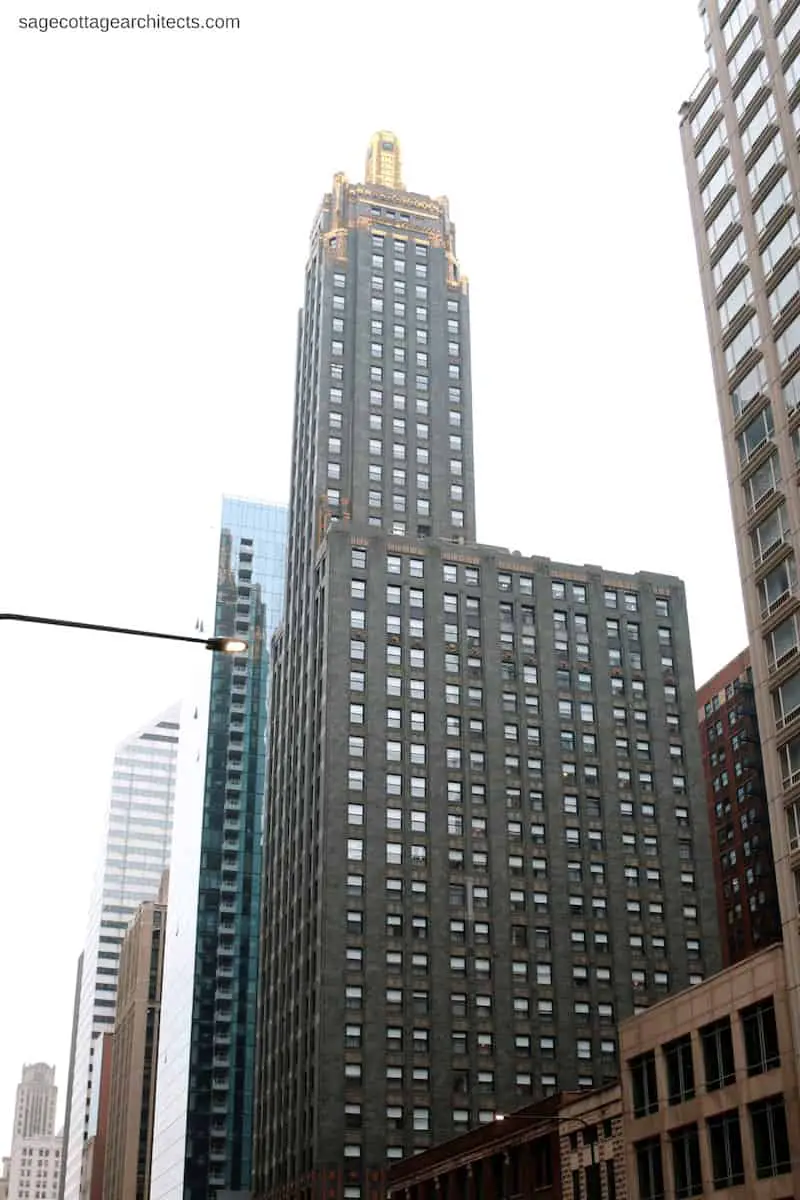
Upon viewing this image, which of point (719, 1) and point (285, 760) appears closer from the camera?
point (719, 1)

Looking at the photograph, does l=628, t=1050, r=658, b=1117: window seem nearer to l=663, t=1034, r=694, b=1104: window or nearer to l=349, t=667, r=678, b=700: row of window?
l=663, t=1034, r=694, b=1104: window

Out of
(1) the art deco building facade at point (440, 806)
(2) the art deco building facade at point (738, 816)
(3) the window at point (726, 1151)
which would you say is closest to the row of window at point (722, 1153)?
(3) the window at point (726, 1151)

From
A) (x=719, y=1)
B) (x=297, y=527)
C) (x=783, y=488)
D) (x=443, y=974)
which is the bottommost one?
(x=443, y=974)

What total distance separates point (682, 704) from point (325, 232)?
61.2 m

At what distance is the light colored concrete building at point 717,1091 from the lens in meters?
57.9

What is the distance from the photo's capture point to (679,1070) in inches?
2611

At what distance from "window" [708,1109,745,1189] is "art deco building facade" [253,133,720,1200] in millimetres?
46449

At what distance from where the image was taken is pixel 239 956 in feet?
574

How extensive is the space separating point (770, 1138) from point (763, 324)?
35.2 metres

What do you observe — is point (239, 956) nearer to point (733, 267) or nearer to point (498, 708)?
point (498, 708)

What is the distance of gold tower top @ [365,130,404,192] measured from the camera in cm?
16088

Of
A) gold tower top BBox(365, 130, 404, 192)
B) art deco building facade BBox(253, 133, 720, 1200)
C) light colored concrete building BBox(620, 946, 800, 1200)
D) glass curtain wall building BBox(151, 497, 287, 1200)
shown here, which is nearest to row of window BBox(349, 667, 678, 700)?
art deco building facade BBox(253, 133, 720, 1200)

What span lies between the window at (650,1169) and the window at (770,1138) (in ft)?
28.0

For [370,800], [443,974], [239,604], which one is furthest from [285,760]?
[239,604]
